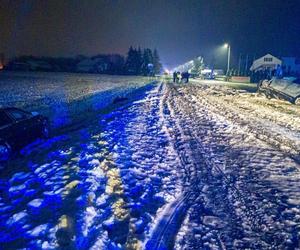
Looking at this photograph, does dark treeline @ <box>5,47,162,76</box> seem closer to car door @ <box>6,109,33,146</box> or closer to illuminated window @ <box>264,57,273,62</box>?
illuminated window @ <box>264,57,273,62</box>

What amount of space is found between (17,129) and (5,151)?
892 millimetres

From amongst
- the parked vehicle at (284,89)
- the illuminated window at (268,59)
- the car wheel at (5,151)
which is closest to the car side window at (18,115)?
the car wheel at (5,151)

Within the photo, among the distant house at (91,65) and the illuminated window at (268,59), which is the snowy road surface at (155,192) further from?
the illuminated window at (268,59)

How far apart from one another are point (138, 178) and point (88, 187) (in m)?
1.09

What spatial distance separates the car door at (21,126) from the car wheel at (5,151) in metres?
0.54

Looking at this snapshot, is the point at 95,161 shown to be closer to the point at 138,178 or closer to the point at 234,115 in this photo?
the point at 138,178

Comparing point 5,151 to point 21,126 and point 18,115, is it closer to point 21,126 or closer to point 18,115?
point 21,126

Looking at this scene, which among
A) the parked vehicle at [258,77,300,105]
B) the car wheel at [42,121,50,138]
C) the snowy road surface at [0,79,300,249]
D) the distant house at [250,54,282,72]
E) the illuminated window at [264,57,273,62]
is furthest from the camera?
the illuminated window at [264,57,273,62]

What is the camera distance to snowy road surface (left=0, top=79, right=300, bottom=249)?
13.7 ft

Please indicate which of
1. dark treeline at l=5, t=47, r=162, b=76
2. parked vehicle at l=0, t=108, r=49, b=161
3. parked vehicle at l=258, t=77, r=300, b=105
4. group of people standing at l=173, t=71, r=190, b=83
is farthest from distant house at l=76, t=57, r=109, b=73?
parked vehicle at l=0, t=108, r=49, b=161

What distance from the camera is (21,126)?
336 inches

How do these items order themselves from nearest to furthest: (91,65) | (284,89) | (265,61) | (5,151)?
(5,151)
(284,89)
(265,61)
(91,65)

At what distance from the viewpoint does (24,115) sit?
9.06m

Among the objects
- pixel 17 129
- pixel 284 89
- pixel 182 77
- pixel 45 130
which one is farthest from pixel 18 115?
pixel 182 77
